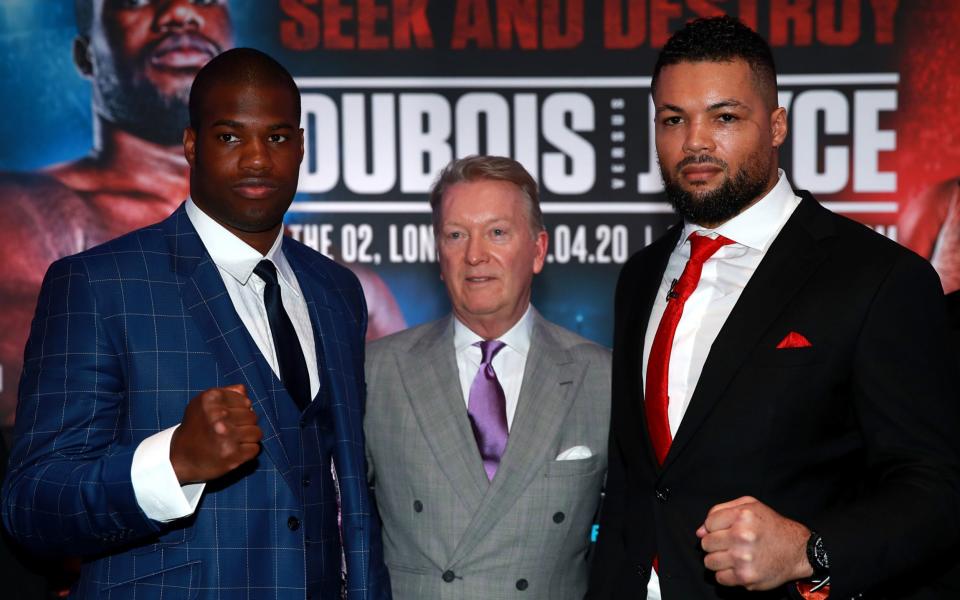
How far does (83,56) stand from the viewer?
397 centimetres

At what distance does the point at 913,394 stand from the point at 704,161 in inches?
24.2

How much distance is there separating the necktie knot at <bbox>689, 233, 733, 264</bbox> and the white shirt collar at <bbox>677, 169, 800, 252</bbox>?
0.05 ft

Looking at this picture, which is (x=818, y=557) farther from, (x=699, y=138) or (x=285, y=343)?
(x=285, y=343)

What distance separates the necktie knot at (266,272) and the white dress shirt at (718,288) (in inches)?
33.9

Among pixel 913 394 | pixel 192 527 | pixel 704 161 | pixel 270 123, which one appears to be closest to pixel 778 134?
pixel 704 161

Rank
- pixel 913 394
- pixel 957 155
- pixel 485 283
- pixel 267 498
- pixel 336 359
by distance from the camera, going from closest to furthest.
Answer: pixel 913 394, pixel 267 498, pixel 336 359, pixel 485 283, pixel 957 155

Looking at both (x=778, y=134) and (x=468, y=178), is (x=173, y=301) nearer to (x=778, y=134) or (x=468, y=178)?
(x=468, y=178)

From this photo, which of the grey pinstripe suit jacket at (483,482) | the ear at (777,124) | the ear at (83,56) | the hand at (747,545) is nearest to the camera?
the hand at (747,545)

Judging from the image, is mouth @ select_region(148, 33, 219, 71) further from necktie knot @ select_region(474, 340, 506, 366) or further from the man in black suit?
the man in black suit

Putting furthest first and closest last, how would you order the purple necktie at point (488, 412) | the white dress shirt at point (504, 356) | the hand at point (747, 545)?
the white dress shirt at point (504, 356), the purple necktie at point (488, 412), the hand at point (747, 545)

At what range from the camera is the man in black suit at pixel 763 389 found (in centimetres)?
167

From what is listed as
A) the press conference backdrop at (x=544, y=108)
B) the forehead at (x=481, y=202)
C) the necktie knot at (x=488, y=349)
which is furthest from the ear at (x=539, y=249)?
the press conference backdrop at (x=544, y=108)

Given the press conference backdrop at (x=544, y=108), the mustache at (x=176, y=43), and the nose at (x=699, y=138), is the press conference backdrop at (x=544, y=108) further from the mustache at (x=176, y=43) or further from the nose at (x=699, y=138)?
the nose at (x=699, y=138)

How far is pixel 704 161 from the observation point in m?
2.02
